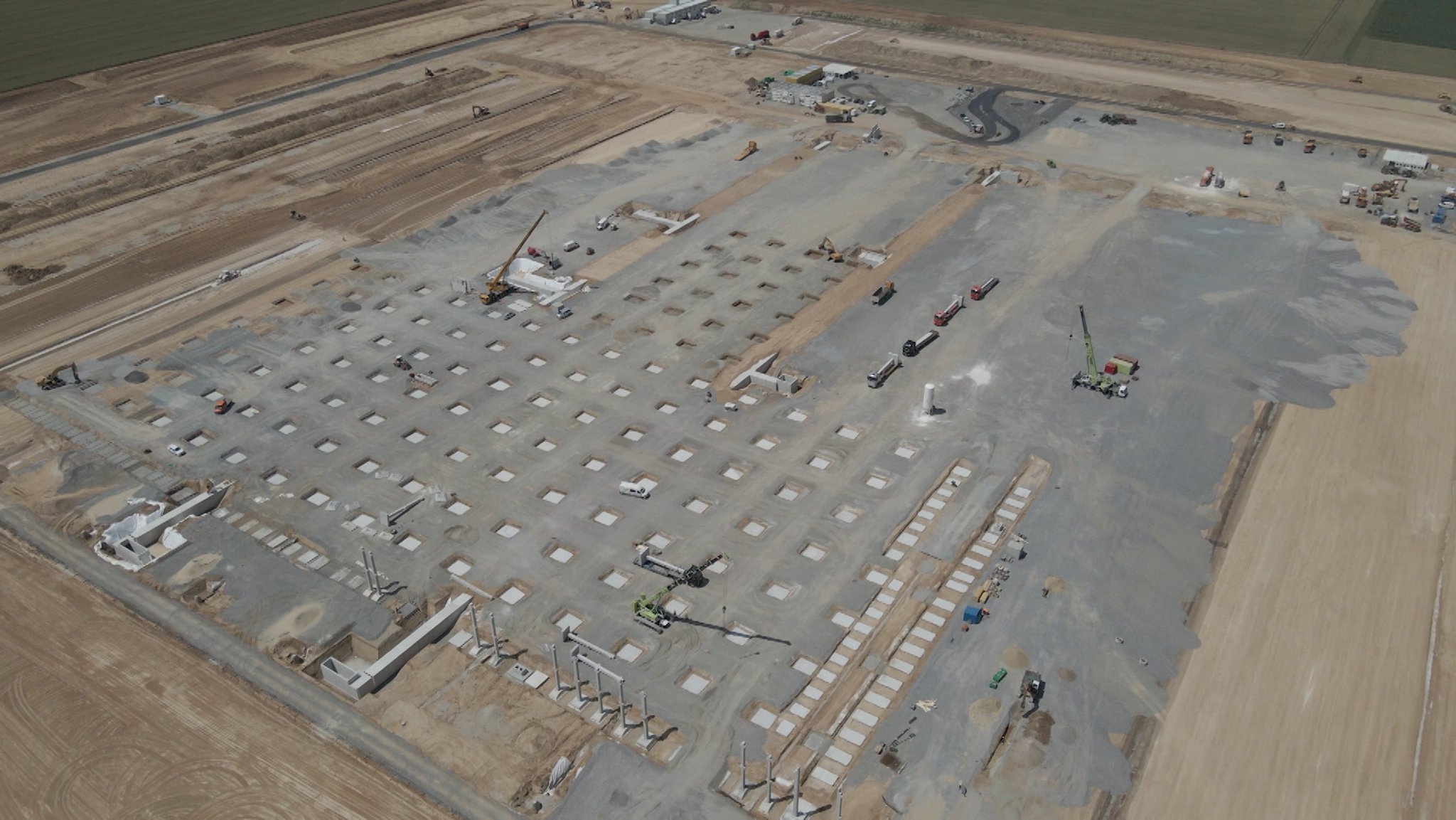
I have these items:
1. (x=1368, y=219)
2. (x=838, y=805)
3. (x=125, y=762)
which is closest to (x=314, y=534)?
(x=125, y=762)

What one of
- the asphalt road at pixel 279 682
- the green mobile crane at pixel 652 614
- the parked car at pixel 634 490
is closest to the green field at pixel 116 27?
the asphalt road at pixel 279 682

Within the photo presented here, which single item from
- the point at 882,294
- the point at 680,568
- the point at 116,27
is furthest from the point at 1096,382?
the point at 116,27

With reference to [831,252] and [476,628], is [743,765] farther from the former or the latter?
[831,252]

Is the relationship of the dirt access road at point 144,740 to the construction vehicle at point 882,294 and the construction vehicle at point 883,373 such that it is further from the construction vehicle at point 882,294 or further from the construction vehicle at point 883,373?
the construction vehicle at point 882,294

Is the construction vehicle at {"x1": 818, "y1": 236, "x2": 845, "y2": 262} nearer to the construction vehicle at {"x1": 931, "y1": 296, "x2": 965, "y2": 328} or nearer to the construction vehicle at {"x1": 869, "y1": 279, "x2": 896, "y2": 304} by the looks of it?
the construction vehicle at {"x1": 869, "y1": 279, "x2": 896, "y2": 304}

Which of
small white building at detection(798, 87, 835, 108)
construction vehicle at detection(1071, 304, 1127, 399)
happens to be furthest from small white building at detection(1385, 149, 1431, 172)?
small white building at detection(798, 87, 835, 108)

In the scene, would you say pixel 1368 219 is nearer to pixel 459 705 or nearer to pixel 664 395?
pixel 664 395
